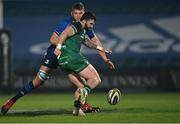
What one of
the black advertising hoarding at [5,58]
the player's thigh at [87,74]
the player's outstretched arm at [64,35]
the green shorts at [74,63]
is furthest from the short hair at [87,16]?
the black advertising hoarding at [5,58]

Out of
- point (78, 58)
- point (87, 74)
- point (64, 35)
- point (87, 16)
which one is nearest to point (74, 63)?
point (78, 58)

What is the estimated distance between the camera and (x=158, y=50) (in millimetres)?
29828

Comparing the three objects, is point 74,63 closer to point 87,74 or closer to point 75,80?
point 87,74

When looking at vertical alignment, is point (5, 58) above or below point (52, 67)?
above

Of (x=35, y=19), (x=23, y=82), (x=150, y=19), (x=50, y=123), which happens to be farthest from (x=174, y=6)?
(x=50, y=123)

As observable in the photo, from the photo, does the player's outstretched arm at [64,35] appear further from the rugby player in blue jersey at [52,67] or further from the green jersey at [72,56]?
the rugby player in blue jersey at [52,67]

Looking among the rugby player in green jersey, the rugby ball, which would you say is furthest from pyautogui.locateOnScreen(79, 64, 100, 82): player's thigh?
the rugby ball

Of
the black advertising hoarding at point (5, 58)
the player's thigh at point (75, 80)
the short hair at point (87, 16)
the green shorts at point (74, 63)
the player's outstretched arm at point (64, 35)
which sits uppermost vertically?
the black advertising hoarding at point (5, 58)

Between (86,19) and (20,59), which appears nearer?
(86,19)

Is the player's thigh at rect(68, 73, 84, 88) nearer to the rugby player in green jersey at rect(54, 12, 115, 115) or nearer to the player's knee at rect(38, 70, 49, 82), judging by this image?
the rugby player in green jersey at rect(54, 12, 115, 115)

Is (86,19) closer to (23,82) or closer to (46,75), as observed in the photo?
(46,75)

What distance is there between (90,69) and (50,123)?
79.7 inches

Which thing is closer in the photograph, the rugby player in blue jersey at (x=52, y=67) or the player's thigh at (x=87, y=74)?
the player's thigh at (x=87, y=74)

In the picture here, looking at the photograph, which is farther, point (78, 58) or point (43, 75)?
point (43, 75)
